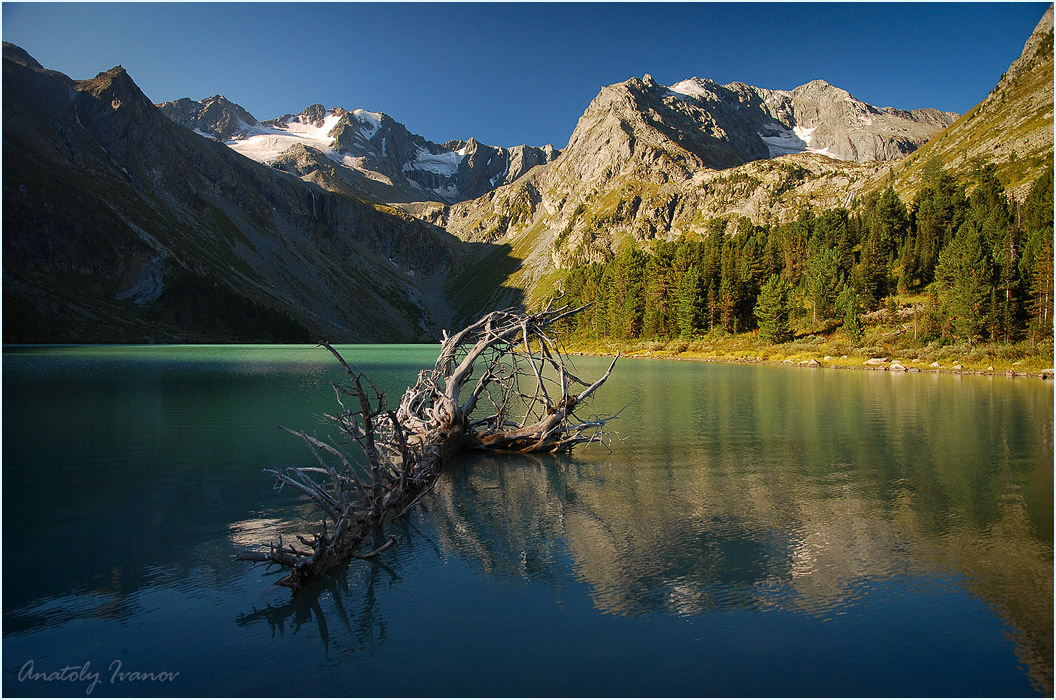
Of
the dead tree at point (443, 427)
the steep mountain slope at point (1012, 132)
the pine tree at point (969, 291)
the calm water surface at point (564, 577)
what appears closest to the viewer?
the calm water surface at point (564, 577)

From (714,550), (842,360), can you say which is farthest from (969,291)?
(714,550)

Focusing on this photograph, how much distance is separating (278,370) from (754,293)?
8337 centimetres

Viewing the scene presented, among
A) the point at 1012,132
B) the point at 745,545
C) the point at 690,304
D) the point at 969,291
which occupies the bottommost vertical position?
the point at 745,545

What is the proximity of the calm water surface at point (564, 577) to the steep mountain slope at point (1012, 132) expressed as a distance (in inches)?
4893

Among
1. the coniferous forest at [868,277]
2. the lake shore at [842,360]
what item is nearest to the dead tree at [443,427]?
the lake shore at [842,360]

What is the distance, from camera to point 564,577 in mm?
11477

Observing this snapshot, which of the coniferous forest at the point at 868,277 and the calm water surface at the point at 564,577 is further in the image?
the coniferous forest at the point at 868,277

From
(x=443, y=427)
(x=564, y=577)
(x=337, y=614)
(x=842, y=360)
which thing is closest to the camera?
(x=337, y=614)

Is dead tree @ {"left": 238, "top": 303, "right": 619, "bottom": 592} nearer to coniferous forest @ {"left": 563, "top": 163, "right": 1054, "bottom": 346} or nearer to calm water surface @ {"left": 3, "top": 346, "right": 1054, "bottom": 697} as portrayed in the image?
calm water surface @ {"left": 3, "top": 346, "right": 1054, "bottom": 697}

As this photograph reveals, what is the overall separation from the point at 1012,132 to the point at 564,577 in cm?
17757

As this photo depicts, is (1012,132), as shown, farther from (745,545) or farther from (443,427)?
(745,545)

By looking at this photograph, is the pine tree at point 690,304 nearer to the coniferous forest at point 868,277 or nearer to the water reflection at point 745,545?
the coniferous forest at point 868,277

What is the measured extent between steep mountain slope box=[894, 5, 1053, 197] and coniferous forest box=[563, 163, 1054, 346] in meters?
6.66

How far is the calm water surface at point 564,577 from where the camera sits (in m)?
8.36
